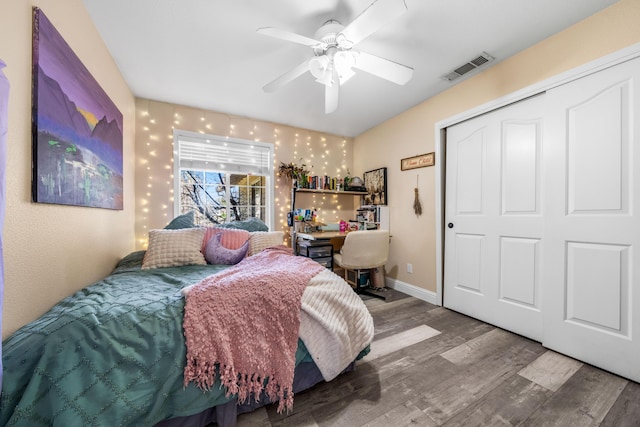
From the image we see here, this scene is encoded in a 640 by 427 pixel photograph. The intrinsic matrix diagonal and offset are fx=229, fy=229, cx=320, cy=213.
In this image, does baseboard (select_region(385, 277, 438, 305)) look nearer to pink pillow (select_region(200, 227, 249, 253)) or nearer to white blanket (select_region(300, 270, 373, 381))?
white blanket (select_region(300, 270, 373, 381))

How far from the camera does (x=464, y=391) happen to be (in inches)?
52.9

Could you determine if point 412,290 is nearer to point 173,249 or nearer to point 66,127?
point 173,249

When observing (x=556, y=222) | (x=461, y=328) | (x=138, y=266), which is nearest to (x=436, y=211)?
(x=556, y=222)

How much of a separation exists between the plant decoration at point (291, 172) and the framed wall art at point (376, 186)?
1012 mm

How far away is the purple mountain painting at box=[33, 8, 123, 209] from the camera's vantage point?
1068mm

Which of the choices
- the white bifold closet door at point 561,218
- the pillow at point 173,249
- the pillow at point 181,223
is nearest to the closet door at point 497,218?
the white bifold closet door at point 561,218

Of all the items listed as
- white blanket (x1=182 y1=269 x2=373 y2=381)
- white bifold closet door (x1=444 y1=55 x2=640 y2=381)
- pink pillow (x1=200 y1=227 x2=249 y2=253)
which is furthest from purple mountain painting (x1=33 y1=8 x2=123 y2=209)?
white bifold closet door (x1=444 y1=55 x2=640 y2=381)

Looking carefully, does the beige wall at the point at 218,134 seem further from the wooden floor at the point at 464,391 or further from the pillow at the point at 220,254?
the wooden floor at the point at 464,391

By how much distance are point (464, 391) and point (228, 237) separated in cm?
205

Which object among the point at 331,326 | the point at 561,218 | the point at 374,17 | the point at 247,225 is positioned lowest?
the point at 331,326

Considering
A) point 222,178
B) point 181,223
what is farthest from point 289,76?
point 222,178

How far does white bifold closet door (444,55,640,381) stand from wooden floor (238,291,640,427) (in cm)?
26

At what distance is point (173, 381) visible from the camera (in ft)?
3.19

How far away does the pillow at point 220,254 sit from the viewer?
202 centimetres
